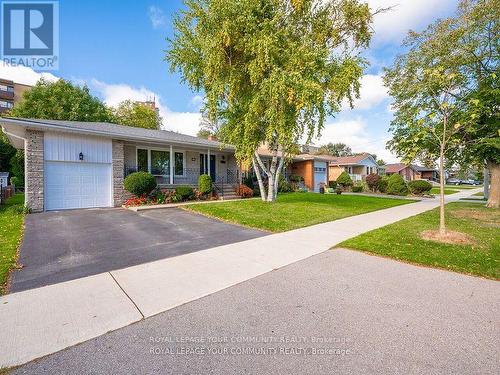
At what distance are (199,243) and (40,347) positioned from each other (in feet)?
12.8

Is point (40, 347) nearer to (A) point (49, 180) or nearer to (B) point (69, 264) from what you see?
(B) point (69, 264)

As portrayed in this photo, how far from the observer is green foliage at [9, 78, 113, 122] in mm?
22000

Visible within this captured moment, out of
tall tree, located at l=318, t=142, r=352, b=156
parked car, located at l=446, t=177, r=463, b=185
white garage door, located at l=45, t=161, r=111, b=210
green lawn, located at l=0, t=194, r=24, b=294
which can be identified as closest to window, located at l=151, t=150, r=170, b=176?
white garage door, located at l=45, t=161, r=111, b=210

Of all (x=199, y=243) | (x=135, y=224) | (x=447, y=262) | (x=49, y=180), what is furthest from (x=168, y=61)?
(x=447, y=262)

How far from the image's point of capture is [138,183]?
1218 centimetres

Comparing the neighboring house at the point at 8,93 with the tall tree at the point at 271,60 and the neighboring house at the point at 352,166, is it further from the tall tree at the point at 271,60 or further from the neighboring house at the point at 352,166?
the neighboring house at the point at 352,166

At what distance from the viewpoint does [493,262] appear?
4.70m

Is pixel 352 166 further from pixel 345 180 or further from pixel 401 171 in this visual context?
pixel 401 171

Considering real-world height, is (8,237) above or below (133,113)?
below

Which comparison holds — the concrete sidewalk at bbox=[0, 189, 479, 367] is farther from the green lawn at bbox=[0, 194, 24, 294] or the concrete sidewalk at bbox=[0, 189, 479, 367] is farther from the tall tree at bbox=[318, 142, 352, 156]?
the tall tree at bbox=[318, 142, 352, 156]

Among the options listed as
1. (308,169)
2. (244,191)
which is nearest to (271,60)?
(244,191)

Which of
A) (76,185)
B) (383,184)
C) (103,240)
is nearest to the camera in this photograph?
(103,240)

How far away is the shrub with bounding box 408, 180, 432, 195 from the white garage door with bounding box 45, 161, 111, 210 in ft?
78.5

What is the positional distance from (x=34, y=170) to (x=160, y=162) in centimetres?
602
